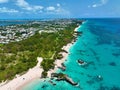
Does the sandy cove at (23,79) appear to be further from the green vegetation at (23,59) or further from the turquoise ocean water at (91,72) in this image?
the turquoise ocean water at (91,72)

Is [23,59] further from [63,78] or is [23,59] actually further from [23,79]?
[63,78]

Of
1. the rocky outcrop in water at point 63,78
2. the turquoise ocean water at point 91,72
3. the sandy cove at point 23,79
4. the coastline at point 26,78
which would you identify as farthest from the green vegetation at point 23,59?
the turquoise ocean water at point 91,72

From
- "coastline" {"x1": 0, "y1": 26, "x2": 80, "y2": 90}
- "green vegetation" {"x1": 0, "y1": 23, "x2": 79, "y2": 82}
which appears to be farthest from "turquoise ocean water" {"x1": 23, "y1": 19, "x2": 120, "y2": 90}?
"green vegetation" {"x1": 0, "y1": 23, "x2": 79, "y2": 82}

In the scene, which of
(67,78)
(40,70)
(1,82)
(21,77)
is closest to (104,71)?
(67,78)

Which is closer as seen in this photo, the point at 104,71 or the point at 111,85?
the point at 111,85

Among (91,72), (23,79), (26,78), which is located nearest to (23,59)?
(26,78)

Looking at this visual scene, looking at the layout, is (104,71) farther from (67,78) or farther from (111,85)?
(67,78)

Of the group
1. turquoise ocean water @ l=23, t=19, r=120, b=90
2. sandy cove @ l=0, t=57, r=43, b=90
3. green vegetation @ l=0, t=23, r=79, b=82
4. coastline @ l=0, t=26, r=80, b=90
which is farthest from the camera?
green vegetation @ l=0, t=23, r=79, b=82

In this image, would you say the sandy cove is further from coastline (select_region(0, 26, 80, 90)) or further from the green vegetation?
the green vegetation

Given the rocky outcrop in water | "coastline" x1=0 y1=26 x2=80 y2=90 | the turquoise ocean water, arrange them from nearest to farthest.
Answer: "coastline" x1=0 y1=26 x2=80 y2=90
the turquoise ocean water
the rocky outcrop in water
